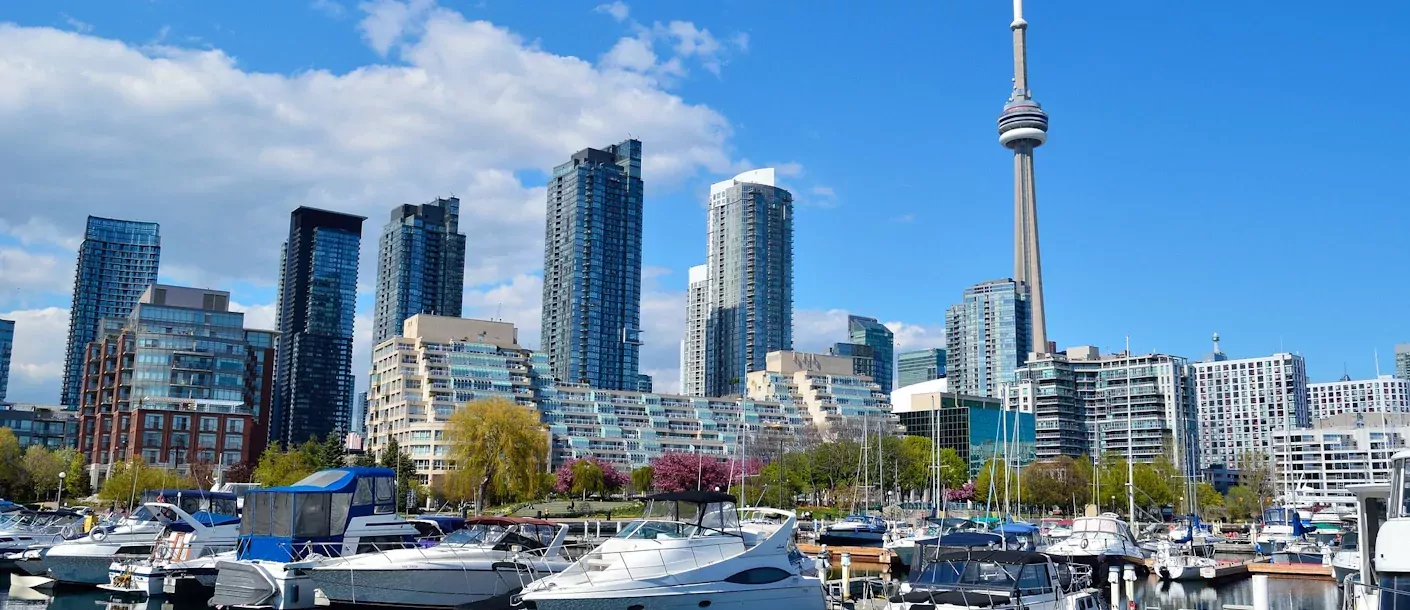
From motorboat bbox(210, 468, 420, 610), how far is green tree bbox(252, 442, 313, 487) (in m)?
71.4

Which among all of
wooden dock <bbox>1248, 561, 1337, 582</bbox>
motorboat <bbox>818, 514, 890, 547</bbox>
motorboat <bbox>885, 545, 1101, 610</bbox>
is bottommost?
wooden dock <bbox>1248, 561, 1337, 582</bbox>

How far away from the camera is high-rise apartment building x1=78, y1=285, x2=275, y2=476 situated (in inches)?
5389

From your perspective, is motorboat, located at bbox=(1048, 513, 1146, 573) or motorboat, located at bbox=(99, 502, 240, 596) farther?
motorboat, located at bbox=(1048, 513, 1146, 573)

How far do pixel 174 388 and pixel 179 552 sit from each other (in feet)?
354

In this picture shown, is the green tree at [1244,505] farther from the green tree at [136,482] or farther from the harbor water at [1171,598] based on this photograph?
the green tree at [136,482]

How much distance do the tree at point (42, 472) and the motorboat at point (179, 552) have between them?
79944mm

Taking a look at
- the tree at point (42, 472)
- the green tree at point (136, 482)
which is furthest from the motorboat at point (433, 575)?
the tree at point (42, 472)

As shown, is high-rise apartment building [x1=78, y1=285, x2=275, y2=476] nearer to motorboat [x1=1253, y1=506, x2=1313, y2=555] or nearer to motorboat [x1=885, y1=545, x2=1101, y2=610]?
motorboat [x1=1253, y1=506, x2=1313, y2=555]

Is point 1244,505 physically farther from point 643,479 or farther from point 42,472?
point 42,472

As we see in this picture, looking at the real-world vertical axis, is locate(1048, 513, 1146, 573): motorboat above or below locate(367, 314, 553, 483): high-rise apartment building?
below

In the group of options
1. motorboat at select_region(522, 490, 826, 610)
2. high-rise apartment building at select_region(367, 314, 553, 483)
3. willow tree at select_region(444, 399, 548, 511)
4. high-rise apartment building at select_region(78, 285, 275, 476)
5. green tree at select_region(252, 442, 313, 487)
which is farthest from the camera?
high-rise apartment building at select_region(367, 314, 553, 483)

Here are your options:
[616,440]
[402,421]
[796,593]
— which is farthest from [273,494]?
[616,440]

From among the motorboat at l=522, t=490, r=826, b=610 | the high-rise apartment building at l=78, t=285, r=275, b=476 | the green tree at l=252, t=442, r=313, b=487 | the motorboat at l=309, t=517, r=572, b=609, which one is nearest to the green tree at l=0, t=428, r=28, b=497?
the high-rise apartment building at l=78, t=285, r=275, b=476

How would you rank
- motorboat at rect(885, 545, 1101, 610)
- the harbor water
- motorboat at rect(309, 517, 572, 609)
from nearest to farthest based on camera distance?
1. motorboat at rect(885, 545, 1101, 610)
2. motorboat at rect(309, 517, 572, 609)
3. the harbor water
